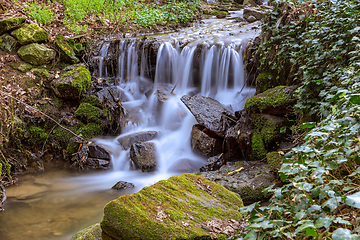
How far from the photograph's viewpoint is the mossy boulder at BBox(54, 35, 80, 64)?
7.51 meters

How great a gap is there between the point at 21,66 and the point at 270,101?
6.50 meters

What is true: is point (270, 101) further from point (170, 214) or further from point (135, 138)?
point (135, 138)

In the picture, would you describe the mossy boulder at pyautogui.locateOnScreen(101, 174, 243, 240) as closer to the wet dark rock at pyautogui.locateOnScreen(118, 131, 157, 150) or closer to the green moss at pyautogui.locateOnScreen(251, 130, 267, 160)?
the green moss at pyautogui.locateOnScreen(251, 130, 267, 160)

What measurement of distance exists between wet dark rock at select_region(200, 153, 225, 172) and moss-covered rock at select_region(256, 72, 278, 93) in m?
1.95

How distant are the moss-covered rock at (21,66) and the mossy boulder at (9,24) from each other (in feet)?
3.38

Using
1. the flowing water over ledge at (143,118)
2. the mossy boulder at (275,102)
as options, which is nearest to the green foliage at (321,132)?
the mossy boulder at (275,102)

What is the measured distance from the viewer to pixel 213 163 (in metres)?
5.42

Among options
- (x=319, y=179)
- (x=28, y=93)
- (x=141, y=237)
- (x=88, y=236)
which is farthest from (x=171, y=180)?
(x=28, y=93)

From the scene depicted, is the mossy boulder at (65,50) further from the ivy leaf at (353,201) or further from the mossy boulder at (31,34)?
the ivy leaf at (353,201)

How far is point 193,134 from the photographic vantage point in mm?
6316

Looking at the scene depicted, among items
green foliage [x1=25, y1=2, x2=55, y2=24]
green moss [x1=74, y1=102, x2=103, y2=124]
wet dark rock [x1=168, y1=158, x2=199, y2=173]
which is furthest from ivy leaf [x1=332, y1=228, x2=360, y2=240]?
green foliage [x1=25, y1=2, x2=55, y2=24]

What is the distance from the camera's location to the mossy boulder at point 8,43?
22.4ft

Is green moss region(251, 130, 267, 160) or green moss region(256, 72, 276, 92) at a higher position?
green moss region(256, 72, 276, 92)

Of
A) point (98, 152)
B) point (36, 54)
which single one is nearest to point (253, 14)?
point (36, 54)
